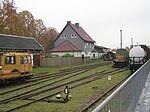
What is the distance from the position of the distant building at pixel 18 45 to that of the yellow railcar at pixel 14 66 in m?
12.2

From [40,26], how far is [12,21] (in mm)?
54129

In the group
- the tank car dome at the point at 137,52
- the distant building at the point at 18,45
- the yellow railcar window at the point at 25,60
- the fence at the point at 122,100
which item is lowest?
the fence at the point at 122,100

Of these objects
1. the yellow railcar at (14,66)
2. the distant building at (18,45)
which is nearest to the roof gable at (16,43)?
the distant building at (18,45)

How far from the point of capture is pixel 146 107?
859 centimetres

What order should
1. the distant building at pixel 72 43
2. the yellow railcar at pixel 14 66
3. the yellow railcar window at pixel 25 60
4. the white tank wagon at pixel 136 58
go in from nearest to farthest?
the yellow railcar at pixel 14 66 → the yellow railcar window at pixel 25 60 → the white tank wagon at pixel 136 58 → the distant building at pixel 72 43

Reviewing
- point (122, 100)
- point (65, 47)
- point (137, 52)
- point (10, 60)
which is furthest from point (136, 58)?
point (65, 47)

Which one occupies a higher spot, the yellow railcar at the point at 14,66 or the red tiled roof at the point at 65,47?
the red tiled roof at the point at 65,47

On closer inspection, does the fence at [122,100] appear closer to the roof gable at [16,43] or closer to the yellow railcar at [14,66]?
the yellow railcar at [14,66]

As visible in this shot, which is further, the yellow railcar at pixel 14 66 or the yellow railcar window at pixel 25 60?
the yellow railcar window at pixel 25 60

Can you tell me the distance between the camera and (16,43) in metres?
39.7

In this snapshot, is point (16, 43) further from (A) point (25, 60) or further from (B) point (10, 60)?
(B) point (10, 60)

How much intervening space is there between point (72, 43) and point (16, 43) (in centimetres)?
4051

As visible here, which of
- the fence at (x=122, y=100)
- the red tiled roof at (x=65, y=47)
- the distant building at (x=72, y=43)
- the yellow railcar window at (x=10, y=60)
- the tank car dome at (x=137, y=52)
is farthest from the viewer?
the distant building at (x=72, y=43)

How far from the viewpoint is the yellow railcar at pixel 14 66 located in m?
20.6
